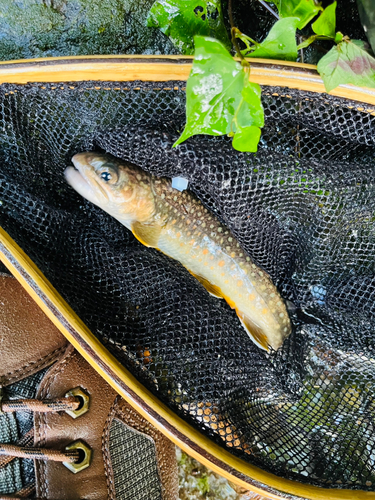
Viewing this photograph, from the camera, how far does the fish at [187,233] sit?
1323 millimetres

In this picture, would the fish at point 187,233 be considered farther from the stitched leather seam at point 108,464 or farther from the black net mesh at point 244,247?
the stitched leather seam at point 108,464

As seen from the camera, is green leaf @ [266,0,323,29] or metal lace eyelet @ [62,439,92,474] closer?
green leaf @ [266,0,323,29]

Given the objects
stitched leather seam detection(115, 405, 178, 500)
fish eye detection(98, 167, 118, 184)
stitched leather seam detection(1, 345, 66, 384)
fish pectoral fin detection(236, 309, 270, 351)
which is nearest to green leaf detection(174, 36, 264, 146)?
fish eye detection(98, 167, 118, 184)

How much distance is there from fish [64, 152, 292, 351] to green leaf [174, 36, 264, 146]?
1.63 ft

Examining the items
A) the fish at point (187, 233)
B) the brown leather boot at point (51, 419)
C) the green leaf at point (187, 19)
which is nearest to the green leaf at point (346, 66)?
the green leaf at point (187, 19)

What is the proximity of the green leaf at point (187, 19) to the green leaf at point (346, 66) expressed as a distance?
35 cm

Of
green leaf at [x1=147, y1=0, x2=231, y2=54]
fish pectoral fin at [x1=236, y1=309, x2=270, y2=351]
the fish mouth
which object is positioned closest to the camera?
green leaf at [x1=147, y1=0, x2=231, y2=54]

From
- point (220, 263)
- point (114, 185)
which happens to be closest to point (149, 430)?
point (220, 263)

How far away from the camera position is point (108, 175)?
1316mm

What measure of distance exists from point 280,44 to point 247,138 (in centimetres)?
26

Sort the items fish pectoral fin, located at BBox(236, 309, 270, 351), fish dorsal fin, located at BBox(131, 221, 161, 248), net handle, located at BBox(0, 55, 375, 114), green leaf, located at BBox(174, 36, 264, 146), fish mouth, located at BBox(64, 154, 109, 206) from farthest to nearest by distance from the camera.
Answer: fish pectoral fin, located at BBox(236, 309, 270, 351) < fish dorsal fin, located at BBox(131, 221, 161, 248) < fish mouth, located at BBox(64, 154, 109, 206) < net handle, located at BBox(0, 55, 375, 114) < green leaf, located at BBox(174, 36, 264, 146)

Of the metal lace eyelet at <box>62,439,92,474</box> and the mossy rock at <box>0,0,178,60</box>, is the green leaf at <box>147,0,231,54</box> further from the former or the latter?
the metal lace eyelet at <box>62,439,92,474</box>

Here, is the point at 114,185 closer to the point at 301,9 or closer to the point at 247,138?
the point at 247,138

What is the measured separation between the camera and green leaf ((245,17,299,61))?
3.05ft
